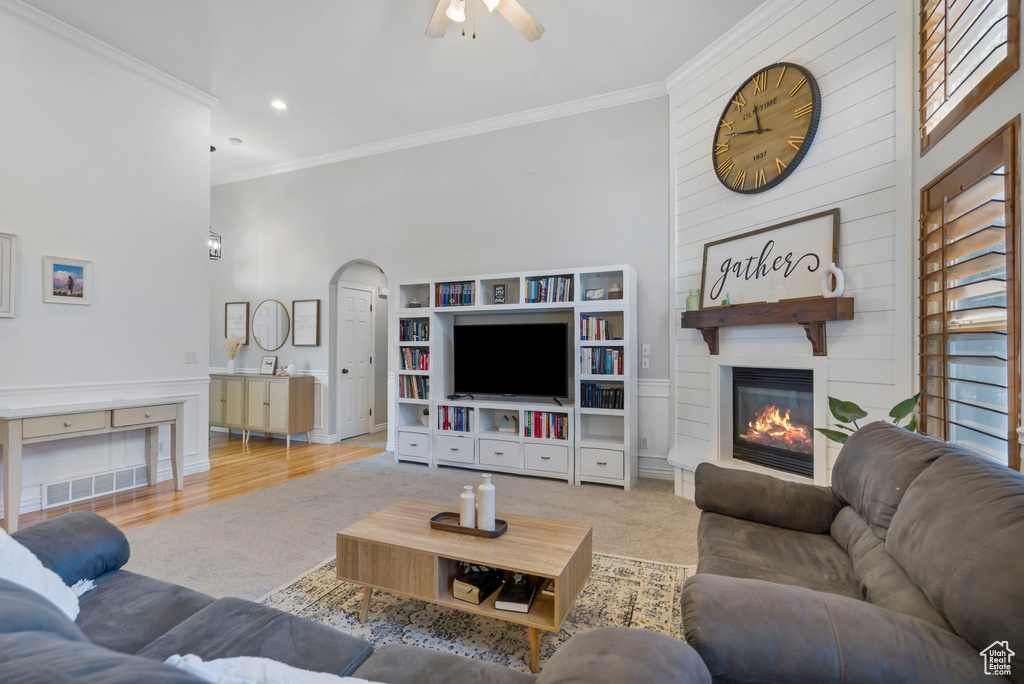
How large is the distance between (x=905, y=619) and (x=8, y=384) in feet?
15.2

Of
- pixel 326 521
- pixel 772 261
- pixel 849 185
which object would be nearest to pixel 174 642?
pixel 326 521

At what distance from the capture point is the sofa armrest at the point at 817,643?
2.96 feet

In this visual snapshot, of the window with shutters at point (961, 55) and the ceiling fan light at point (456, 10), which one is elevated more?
the ceiling fan light at point (456, 10)

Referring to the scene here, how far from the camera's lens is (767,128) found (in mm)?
3158

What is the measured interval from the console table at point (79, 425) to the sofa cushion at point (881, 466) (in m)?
4.26

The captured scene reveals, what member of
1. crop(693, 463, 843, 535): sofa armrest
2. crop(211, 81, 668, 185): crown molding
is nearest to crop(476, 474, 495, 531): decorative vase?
crop(693, 463, 843, 535): sofa armrest

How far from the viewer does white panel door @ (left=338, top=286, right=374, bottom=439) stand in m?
5.82

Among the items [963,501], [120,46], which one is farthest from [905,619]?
[120,46]

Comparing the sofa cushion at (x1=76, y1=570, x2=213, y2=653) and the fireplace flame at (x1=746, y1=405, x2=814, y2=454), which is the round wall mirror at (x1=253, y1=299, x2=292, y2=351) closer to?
the sofa cushion at (x1=76, y1=570, x2=213, y2=653)

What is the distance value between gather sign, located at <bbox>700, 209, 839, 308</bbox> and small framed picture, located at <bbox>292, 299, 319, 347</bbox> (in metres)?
4.26

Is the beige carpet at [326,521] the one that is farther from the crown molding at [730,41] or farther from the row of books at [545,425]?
the crown molding at [730,41]

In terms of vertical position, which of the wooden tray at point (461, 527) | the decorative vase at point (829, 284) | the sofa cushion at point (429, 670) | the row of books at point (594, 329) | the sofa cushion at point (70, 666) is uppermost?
the decorative vase at point (829, 284)

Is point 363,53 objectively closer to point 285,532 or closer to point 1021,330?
point 285,532

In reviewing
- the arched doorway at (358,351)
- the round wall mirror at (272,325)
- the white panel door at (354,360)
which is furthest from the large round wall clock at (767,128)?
the round wall mirror at (272,325)
